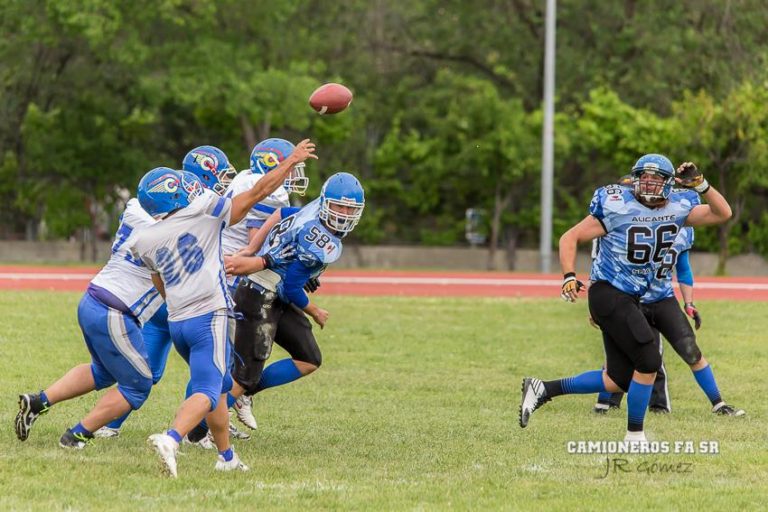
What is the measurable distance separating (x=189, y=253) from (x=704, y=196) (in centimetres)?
332

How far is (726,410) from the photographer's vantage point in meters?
8.98

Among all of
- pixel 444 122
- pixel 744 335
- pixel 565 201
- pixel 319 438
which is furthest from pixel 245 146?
pixel 319 438

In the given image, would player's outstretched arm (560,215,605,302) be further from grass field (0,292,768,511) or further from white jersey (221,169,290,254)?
white jersey (221,169,290,254)

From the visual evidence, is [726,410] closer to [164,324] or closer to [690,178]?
[690,178]

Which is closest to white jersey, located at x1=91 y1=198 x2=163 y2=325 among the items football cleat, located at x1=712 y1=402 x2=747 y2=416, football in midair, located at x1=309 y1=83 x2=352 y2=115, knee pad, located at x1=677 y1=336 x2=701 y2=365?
football in midair, located at x1=309 y1=83 x2=352 y2=115

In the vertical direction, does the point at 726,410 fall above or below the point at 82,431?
below

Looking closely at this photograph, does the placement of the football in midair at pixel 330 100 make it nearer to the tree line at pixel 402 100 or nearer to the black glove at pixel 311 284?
the black glove at pixel 311 284

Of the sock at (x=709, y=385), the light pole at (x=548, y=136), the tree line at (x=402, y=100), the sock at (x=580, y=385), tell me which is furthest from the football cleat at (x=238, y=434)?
the tree line at (x=402, y=100)

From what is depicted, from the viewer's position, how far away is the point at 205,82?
30266mm

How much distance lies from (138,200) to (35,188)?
27.3 metres

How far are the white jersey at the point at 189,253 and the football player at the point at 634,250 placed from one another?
2.23 m

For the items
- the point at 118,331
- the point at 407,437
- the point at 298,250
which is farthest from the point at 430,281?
the point at 118,331

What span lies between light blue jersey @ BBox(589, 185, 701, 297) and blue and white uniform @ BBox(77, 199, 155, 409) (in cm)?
278

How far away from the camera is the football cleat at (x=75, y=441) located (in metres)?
7.13
